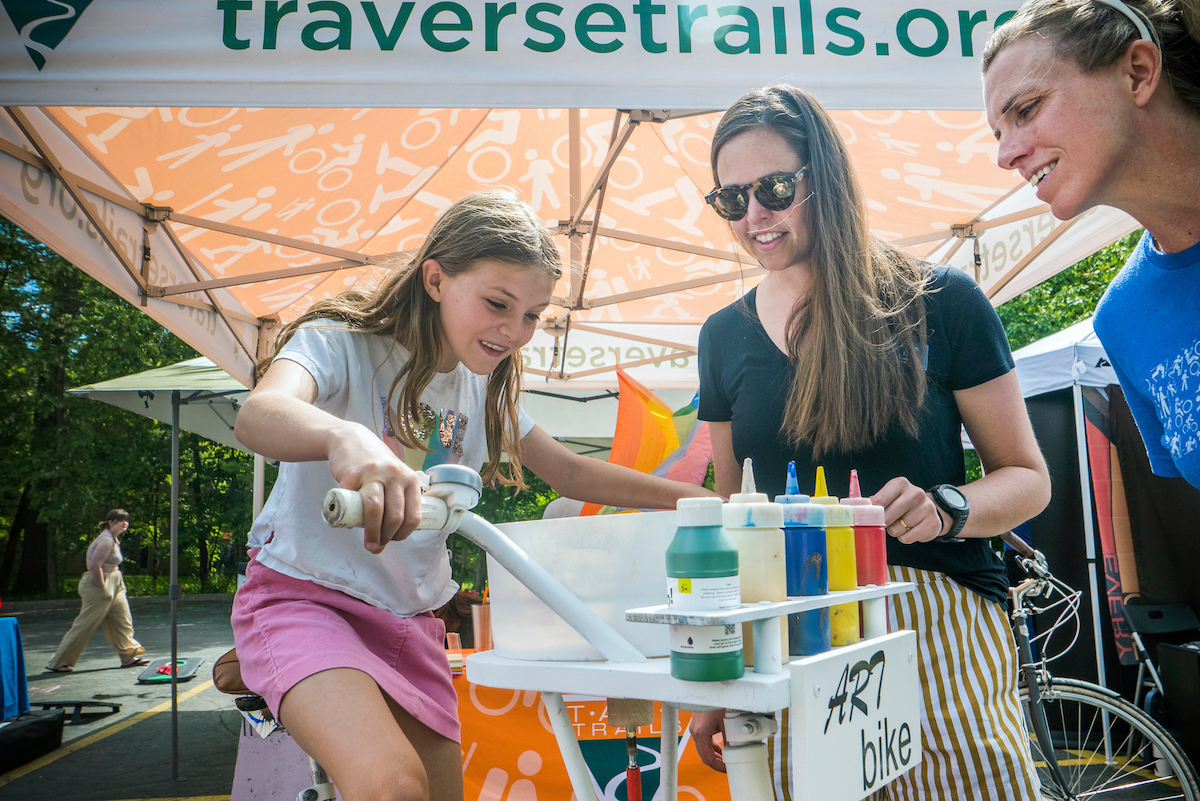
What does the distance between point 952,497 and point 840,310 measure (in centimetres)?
40

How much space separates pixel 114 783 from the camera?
4.87 m

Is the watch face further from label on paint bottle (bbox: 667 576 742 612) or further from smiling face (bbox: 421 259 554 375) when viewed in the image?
smiling face (bbox: 421 259 554 375)

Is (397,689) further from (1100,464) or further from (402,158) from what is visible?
(1100,464)

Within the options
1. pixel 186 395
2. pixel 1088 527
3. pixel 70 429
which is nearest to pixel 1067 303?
pixel 1088 527

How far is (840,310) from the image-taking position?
1512mm

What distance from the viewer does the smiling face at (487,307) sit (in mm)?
1723

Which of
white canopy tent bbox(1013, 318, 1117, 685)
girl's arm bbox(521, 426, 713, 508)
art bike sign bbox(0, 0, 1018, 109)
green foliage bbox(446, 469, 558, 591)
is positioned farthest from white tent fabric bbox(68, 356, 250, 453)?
green foliage bbox(446, 469, 558, 591)

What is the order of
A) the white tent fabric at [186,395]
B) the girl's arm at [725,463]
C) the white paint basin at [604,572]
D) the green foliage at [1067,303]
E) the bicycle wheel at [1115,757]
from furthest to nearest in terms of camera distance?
1. the green foliage at [1067,303]
2. the white tent fabric at [186,395]
3. the bicycle wheel at [1115,757]
4. the girl's arm at [725,463]
5. the white paint basin at [604,572]

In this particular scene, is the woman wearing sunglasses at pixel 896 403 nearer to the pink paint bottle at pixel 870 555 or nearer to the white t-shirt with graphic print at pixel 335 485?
the pink paint bottle at pixel 870 555

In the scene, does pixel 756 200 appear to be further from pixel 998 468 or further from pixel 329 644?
pixel 329 644

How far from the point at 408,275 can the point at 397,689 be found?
877 mm

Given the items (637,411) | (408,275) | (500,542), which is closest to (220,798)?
(637,411)

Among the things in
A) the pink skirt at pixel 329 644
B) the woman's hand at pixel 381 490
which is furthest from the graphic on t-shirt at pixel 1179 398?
the pink skirt at pixel 329 644

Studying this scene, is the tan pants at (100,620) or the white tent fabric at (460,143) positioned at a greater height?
the white tent fabric at (460,143)
